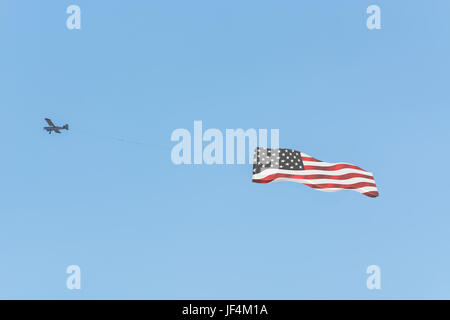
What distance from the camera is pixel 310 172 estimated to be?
55125mm

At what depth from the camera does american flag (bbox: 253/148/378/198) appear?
54.8 meters

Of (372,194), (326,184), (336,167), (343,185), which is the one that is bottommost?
(372,194)

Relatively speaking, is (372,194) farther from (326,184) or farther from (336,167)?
(326,184)

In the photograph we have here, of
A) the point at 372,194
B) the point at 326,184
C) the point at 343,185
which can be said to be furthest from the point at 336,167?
the point at 372,194

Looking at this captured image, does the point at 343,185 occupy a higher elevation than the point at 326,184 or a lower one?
lower

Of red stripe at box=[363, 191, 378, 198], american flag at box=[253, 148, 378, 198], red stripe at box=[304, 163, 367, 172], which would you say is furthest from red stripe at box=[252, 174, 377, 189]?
red stripe at box=[304, 163, 367, 172]

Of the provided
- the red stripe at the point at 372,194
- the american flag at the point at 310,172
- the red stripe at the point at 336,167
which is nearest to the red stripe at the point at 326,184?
the american flag at the point at 310,172

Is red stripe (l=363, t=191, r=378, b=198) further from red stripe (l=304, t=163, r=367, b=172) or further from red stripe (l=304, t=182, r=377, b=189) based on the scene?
red stripe (l=304, t=163, r=367, b=172)
